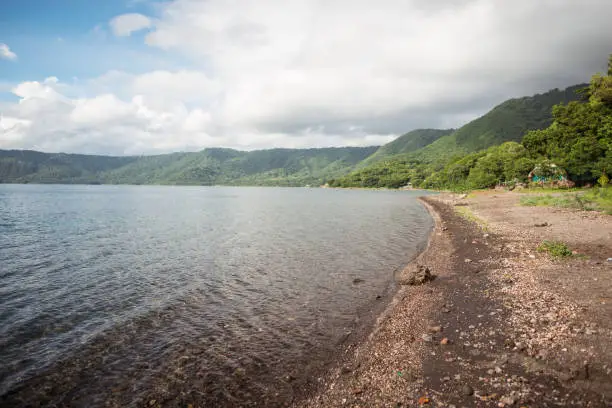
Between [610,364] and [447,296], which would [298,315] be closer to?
[447,296]

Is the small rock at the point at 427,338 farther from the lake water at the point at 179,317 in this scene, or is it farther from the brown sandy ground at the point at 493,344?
the lake water at the point at 179,317

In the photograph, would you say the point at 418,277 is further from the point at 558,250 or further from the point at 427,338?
the point at 558,250

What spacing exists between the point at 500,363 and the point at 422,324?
4.56 m

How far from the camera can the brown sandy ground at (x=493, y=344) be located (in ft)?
32.4

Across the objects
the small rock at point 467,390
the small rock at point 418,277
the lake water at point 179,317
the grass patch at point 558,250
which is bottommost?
the lake water at point 179,317

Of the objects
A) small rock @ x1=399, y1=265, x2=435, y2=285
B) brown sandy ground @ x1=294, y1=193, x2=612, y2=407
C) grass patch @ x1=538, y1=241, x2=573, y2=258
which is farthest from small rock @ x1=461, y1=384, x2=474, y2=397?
grass patch @ x1=538, y1=241, x2=573, y2=258

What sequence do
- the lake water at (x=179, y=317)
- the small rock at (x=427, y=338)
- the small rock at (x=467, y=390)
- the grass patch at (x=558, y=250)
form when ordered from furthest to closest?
the grass patch at (x=558, y=250), the small rock at (x=427, y=338), the lake water at (x=179, y=317), the small rock at (x=467, y=390)

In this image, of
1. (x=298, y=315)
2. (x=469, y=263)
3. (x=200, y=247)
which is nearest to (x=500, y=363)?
(x=298, y=315)

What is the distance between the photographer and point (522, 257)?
24.9 metres

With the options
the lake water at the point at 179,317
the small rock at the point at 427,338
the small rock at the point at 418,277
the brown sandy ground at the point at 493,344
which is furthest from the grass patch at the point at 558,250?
the small rock at the point at 427,338

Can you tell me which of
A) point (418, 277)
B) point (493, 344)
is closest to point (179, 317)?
point (418, 277)

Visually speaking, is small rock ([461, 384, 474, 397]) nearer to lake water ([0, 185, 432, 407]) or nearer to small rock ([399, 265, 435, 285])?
lake water ([0, 185, 432, 407])

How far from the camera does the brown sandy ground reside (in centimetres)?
988

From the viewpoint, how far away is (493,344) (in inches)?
505
